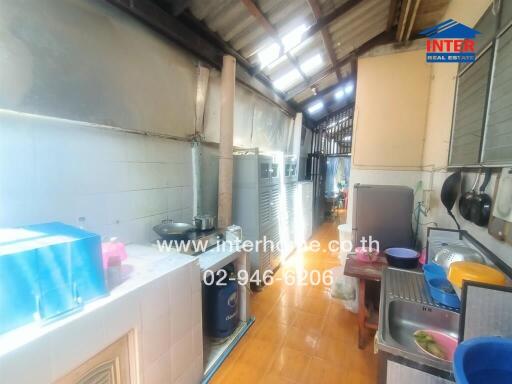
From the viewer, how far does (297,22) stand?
2240 millimetres

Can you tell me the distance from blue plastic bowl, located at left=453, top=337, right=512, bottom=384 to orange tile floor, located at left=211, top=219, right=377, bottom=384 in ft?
3.98

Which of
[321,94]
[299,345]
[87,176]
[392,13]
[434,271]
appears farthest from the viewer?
[321,94]

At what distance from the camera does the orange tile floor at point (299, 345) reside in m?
1.52

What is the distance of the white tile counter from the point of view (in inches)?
27.5

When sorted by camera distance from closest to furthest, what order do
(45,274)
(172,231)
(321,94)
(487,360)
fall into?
(487,360) → (45,274) → (172,231) → (321,94)

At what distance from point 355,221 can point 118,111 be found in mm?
1950

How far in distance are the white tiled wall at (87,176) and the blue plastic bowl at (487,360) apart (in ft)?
5.49

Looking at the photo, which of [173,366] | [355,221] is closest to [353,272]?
[355,221]

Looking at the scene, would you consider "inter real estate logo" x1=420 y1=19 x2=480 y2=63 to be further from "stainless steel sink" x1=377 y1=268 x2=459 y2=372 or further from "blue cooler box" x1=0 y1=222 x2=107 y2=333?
"blue cooler box" x1=0 y1=222 x2=107 y2=333

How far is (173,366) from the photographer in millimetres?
1205

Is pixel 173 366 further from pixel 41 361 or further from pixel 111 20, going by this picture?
pixel 111 20

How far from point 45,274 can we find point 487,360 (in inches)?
50.0

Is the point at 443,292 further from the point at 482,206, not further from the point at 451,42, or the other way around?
the point at 451,42

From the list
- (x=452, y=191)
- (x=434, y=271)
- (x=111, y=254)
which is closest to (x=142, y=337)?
(x=111, y=254)
